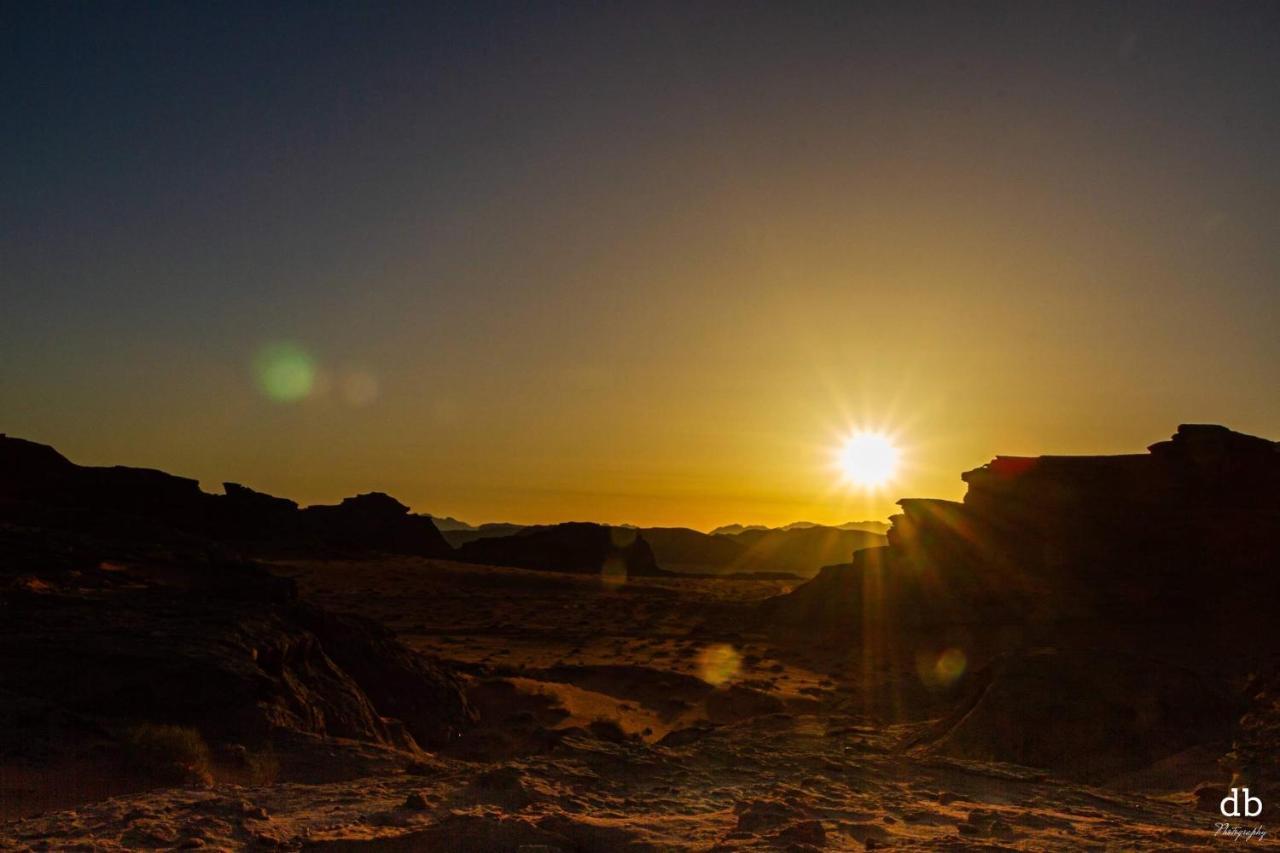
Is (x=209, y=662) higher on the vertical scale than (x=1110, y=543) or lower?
lower

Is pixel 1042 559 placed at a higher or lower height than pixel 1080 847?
higher

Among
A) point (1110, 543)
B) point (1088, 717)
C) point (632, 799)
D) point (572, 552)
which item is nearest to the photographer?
point (632, 799)

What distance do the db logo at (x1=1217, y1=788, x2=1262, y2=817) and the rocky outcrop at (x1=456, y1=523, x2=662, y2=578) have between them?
217ft

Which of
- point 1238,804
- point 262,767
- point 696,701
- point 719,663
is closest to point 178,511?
point 719,663

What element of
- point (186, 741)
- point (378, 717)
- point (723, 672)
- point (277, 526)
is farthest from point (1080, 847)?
point (277, 526)

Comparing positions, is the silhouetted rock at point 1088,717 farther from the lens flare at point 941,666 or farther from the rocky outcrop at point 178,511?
the rocky outcrop at point 178,511

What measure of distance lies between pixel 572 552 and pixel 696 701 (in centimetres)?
5855

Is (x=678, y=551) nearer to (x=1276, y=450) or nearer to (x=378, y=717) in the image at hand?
(x=1276, y=450)

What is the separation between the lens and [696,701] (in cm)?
2078

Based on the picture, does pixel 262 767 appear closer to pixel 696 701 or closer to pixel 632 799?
pixel 632 799

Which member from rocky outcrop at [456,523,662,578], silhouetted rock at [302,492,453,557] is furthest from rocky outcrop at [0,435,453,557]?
rocky outcrop at [456,523,662,578]

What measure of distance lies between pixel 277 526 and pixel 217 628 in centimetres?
6194

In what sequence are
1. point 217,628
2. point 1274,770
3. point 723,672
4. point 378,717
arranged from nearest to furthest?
point 1274,770 → point 217,628 → point 378,717 → point 723,672

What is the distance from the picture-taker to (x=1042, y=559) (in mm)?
30625
